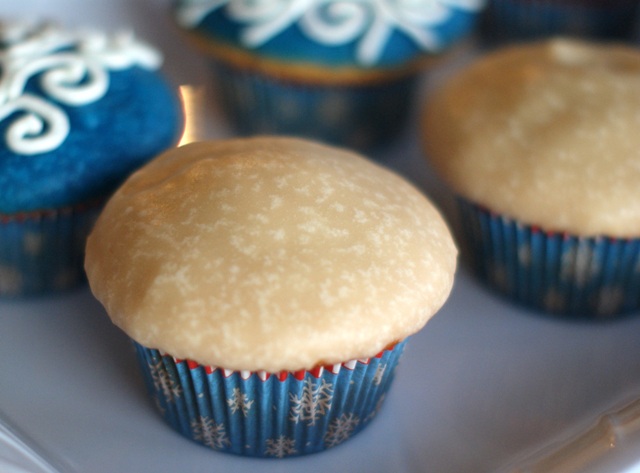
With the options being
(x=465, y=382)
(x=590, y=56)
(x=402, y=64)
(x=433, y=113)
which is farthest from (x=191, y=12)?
(x=465, y=382)

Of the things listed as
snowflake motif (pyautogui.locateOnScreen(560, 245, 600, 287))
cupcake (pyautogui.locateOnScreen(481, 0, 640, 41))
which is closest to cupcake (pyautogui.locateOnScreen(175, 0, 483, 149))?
cupcake (pyautogui.locateOnScreen(481, 0, 640, 41))

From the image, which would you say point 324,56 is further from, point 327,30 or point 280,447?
point 280,447

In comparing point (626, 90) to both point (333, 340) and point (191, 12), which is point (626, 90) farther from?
point (191, 12)

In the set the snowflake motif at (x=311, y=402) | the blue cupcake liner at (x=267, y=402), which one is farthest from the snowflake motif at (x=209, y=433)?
the snowflake motif at (x=311, y=402)

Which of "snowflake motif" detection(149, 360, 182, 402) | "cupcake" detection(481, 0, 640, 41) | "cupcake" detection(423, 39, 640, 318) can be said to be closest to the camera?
"snowflake motif" detection(149, 360, 182, 402)

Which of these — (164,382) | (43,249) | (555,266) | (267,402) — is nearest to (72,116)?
(43,249)

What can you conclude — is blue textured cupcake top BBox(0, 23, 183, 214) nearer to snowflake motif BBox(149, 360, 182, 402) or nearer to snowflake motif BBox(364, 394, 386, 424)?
snowflake motif BBox(149, 360, 182, 402)

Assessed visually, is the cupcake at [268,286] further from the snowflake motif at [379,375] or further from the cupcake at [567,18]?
the cupcake at [567,18]

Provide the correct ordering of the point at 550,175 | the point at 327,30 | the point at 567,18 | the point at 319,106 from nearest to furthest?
the point at 550,175 < the point at 327,30 < the point at 319,106 < the point at 567,18
